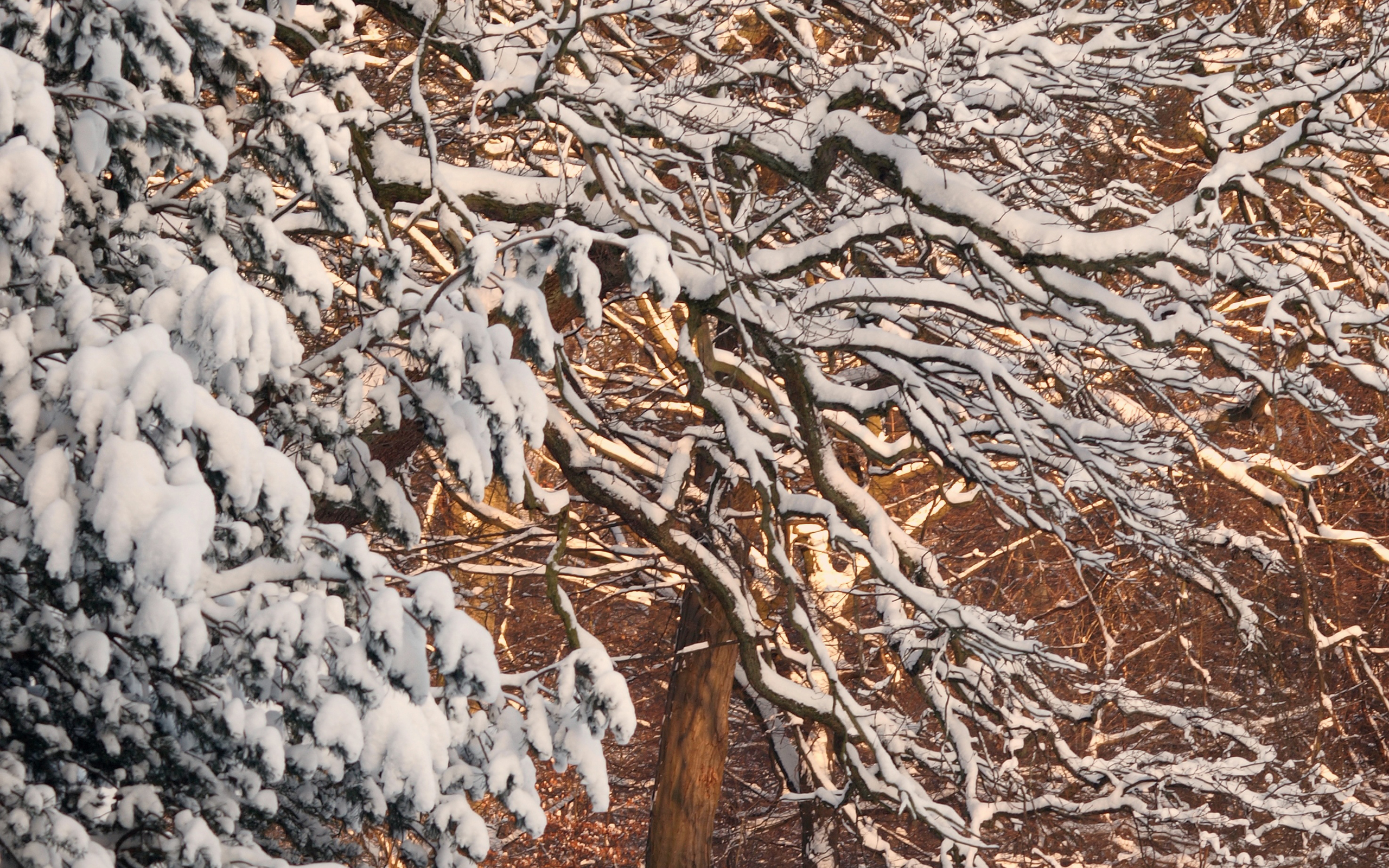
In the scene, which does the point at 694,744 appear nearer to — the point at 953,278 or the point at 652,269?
the point at 953,278

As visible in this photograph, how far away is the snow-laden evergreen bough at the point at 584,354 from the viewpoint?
8.06 feet

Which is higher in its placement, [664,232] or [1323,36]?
[1323,36]

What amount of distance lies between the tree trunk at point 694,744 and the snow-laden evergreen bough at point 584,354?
0.53 m

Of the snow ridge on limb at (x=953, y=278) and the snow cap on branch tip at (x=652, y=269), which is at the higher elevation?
the snow ridge on limb at (x=953, y=278)

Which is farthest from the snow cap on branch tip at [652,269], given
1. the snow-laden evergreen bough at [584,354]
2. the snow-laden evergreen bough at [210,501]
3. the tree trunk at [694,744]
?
the tree trunk at [694,744]

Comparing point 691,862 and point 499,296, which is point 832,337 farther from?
point 691,862

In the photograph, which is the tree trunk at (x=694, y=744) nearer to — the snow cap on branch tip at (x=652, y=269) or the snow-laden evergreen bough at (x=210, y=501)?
the snow-laden evergreen bough at (x=210, y=501)

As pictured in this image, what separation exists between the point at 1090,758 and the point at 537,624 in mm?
8826

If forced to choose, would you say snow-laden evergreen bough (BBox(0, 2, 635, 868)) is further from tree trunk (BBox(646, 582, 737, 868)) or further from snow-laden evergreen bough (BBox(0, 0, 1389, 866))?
tree trunk (BBox(646, 582, 737, 868))

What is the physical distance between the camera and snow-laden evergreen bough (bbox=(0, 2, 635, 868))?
7.12ft

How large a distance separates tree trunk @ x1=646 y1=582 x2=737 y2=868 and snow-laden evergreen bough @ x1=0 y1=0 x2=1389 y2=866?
1.75 ft

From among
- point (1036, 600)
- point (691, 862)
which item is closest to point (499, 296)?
point (691, 862)

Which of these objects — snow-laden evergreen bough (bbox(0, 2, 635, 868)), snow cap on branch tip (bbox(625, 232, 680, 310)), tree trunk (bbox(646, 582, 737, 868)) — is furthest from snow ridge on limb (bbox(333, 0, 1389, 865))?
tree trunk (bbox(646, 582, 737, 868))

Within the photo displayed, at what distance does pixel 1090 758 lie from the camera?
677 cm
